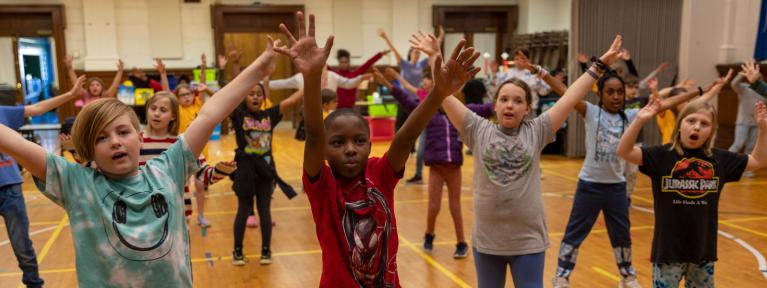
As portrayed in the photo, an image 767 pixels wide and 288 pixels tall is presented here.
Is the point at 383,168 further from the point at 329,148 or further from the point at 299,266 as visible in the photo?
the point at 299,266

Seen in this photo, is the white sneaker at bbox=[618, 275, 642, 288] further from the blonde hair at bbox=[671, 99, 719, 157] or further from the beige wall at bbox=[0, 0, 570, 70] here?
the beige wall at bbox=[0, 0, 570, 70]

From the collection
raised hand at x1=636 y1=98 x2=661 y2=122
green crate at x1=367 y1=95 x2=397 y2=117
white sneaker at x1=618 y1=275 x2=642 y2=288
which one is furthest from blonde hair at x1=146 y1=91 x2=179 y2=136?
green crate at x1=367 y1=95 x2=397 y2=117

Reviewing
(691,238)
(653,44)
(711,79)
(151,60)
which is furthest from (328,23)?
(691,238)

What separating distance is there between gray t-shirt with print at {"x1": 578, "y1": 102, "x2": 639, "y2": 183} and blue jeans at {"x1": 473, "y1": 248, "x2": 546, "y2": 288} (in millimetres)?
1530

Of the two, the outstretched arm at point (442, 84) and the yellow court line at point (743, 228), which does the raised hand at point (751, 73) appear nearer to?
the yellow court line at point (743, 228)

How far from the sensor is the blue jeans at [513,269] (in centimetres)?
345

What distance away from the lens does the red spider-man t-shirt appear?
2395 millimetres

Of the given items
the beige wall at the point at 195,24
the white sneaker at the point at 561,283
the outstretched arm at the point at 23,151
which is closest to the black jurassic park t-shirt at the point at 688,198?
the white sneaker at the point at 561,283

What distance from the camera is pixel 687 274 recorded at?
12.2 feet

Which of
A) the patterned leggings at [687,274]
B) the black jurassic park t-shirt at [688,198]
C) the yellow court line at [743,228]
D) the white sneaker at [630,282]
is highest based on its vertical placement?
the black jurassic park t-shirt at [688,198]

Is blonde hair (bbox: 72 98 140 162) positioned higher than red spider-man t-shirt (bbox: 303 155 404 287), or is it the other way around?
blonde hair (bbox: 72 98 140 162)

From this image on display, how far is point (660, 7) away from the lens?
40.7ft

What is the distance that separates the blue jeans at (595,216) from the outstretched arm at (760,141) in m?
1.17

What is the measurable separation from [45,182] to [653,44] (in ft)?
40.4
